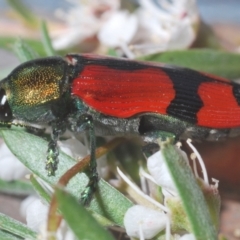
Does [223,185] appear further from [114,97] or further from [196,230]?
[196,230]

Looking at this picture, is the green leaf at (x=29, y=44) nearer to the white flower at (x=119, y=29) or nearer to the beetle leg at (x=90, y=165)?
the white flower at (x=119, y=29)

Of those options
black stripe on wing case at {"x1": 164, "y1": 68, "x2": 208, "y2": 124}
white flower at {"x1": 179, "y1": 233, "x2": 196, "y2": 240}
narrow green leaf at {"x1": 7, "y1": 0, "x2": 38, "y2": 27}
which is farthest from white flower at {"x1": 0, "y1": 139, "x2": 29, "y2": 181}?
narrow green leaf at {"x1": 7, "y1": 0, "x2": 38, "y2": 27}

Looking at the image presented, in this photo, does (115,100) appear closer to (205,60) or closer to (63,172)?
(63,172)

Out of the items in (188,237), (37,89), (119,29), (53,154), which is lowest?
(188,237)

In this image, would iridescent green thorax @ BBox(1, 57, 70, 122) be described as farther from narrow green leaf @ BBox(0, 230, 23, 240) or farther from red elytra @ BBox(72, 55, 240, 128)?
narrow green leaf @ BBox(0, 230, 23, 240)

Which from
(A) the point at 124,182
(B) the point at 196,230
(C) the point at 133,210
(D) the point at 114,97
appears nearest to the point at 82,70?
(D) the point at 114,97

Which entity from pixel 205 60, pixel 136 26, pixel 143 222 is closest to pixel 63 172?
pixel 143 222
